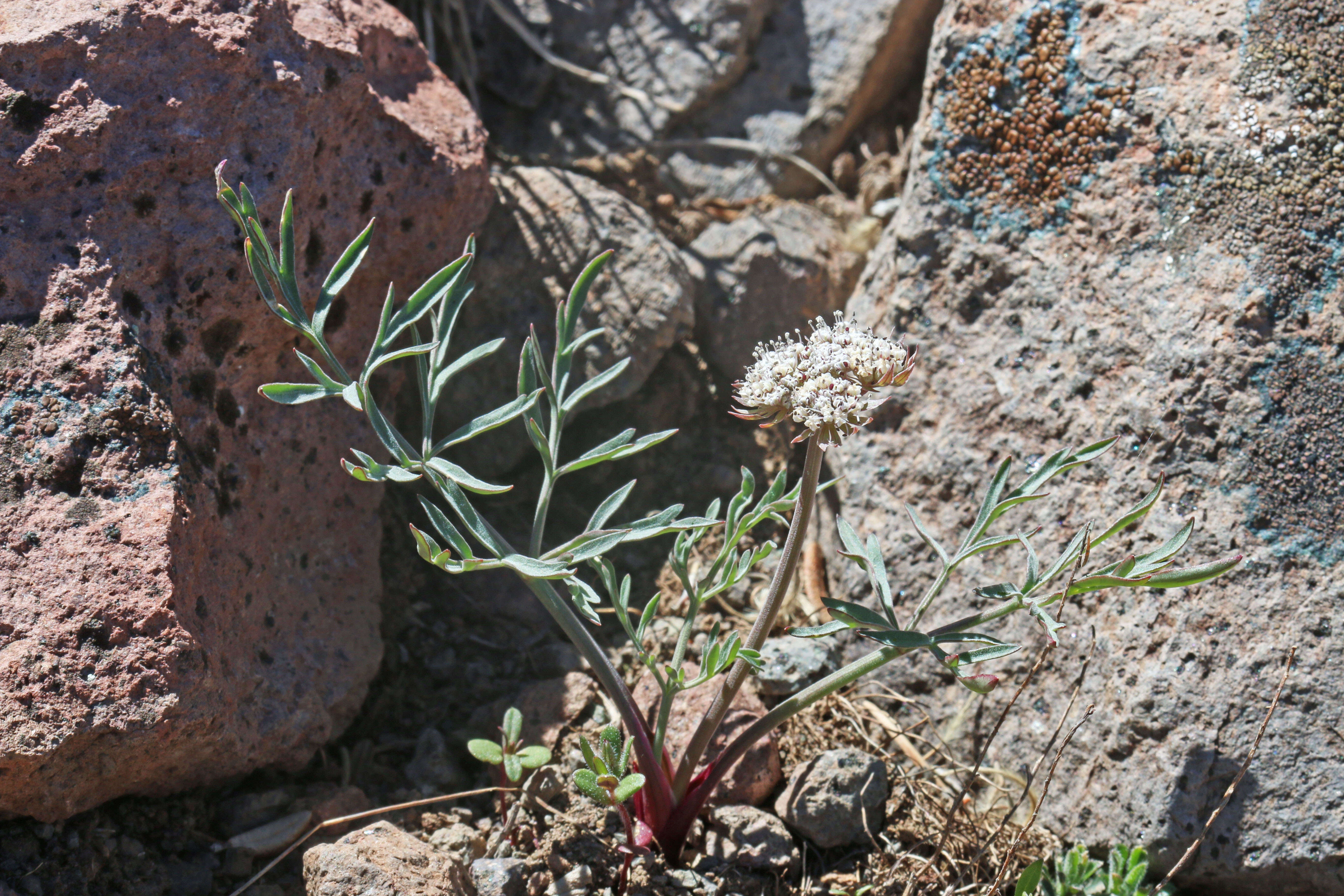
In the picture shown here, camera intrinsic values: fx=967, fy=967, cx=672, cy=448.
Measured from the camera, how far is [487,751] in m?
2.32

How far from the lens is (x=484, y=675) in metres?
2.80

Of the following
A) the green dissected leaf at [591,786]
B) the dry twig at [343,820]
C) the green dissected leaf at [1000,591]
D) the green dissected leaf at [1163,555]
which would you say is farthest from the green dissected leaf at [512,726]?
the green dissected leaf at [1163,555]

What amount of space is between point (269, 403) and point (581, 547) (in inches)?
40.0

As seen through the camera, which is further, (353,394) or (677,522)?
(677,522)

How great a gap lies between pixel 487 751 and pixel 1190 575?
1579 mm

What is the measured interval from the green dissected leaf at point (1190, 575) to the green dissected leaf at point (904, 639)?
417mm

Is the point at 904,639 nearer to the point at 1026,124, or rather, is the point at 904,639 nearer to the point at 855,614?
the point at 855,614

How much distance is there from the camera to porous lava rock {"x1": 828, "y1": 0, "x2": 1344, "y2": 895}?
7.48 ft

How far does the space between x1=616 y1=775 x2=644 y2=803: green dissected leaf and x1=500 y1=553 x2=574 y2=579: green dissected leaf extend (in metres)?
0.47

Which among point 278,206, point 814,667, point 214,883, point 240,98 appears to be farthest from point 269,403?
point 814,667

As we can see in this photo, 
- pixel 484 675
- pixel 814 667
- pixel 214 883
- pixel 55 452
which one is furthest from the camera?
pixel 484 675

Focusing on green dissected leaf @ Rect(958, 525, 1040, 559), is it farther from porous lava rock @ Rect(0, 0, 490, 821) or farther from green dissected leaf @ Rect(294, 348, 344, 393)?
porous lava rock @ Rect(0, 0, 490, 821)

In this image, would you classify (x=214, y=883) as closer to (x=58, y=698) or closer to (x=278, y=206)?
(x=58, y=698)

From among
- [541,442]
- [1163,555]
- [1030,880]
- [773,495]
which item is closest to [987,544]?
[1163,555]
